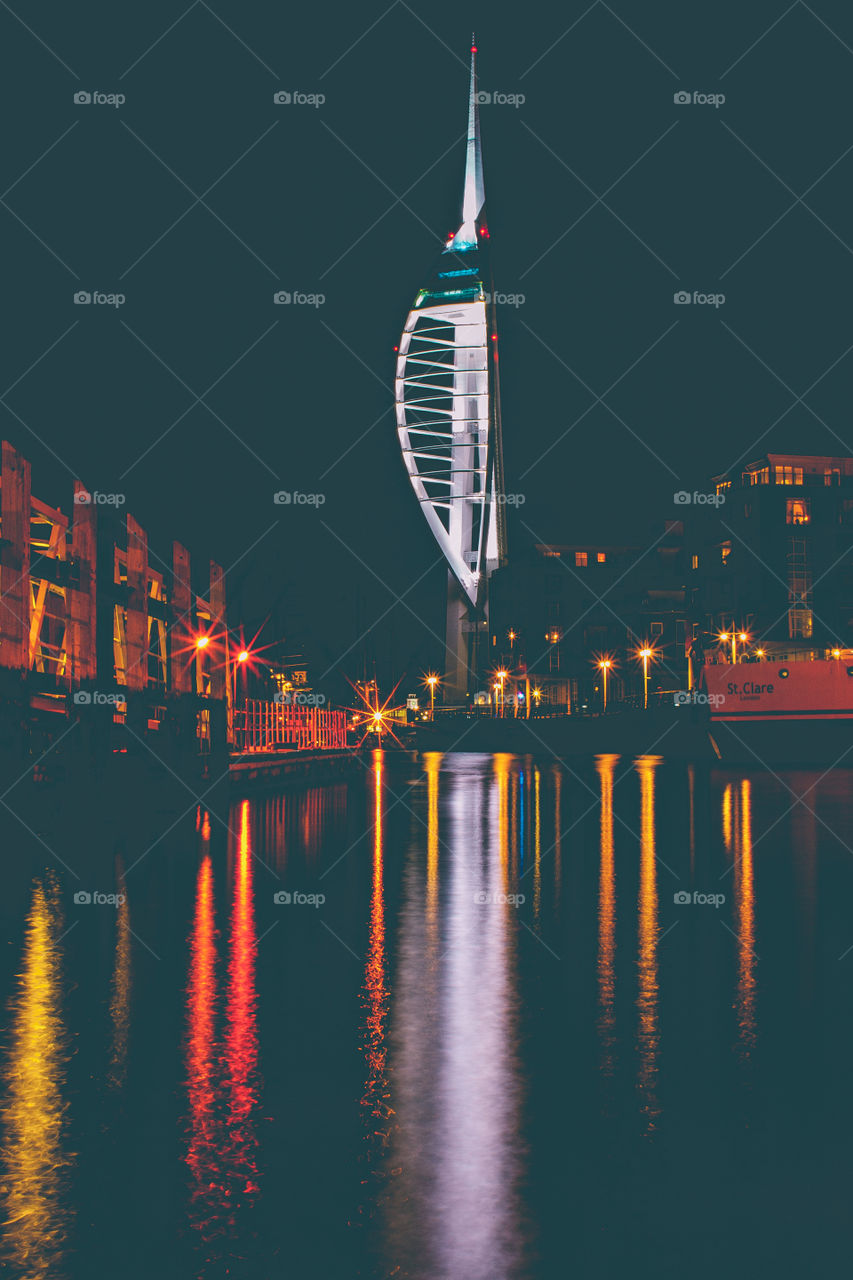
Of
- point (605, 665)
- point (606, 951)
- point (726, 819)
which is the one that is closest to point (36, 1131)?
point (606, 951)

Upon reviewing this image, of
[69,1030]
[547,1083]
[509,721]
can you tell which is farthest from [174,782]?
[509,721]

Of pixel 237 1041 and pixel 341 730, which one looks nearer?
pixel 237 1041

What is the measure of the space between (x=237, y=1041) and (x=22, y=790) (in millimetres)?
16892

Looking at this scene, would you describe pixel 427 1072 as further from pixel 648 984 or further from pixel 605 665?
pixel 605 665

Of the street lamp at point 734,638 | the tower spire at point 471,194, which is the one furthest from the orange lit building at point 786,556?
the tower spire at point 471,194

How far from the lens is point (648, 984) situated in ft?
27.8

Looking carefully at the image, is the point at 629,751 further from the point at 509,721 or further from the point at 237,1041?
the point at 237,1041

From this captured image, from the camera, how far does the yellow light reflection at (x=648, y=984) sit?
19.7 ft

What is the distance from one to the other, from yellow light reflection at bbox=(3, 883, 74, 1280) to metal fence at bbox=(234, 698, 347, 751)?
3102 centimetres

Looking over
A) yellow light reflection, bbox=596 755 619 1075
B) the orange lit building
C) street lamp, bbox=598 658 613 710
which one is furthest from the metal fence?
the orange lit building

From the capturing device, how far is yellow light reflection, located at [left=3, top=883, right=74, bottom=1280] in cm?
422

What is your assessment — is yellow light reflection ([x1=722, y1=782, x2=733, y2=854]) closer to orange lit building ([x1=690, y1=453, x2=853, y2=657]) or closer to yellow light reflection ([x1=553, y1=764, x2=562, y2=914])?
yellow light reflection ([x1=553, y1=764, x2=562, y2=914])

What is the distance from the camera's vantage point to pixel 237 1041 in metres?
6.99

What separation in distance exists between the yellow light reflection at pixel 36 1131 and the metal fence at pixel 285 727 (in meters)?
31.0
